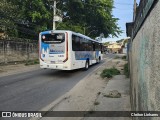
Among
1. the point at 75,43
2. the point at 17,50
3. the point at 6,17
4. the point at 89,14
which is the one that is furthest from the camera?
the point at 89,14

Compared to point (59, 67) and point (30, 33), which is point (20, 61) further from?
point (59, 67)

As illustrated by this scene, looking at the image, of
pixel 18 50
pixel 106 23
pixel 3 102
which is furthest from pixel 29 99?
pixel 106 23

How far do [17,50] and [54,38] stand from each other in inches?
373

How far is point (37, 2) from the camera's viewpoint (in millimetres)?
28094

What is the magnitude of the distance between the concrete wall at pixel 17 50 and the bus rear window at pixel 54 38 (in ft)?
22.7

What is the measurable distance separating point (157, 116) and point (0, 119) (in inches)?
186

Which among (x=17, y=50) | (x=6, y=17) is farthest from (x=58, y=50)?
(x=6, y=17)

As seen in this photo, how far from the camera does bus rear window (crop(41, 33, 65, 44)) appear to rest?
1439 centimetres

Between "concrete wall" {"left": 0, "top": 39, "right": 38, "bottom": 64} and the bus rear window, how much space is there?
6.91 metres

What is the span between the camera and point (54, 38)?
14531 mm

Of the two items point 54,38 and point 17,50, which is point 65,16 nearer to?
point 17,50

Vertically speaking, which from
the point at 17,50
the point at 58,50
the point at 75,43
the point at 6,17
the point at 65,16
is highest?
the point at 65,16

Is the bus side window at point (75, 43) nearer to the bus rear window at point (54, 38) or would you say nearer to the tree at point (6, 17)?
the bus rear window at point (54, 38)

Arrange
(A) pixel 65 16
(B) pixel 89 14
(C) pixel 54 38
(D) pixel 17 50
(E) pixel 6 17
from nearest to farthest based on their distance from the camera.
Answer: (C) pixel 54 38 → (E) pixel 6 17 → (D) pixel 17 50 → (A) pixel 65 16 → (B) pixel 89 14
